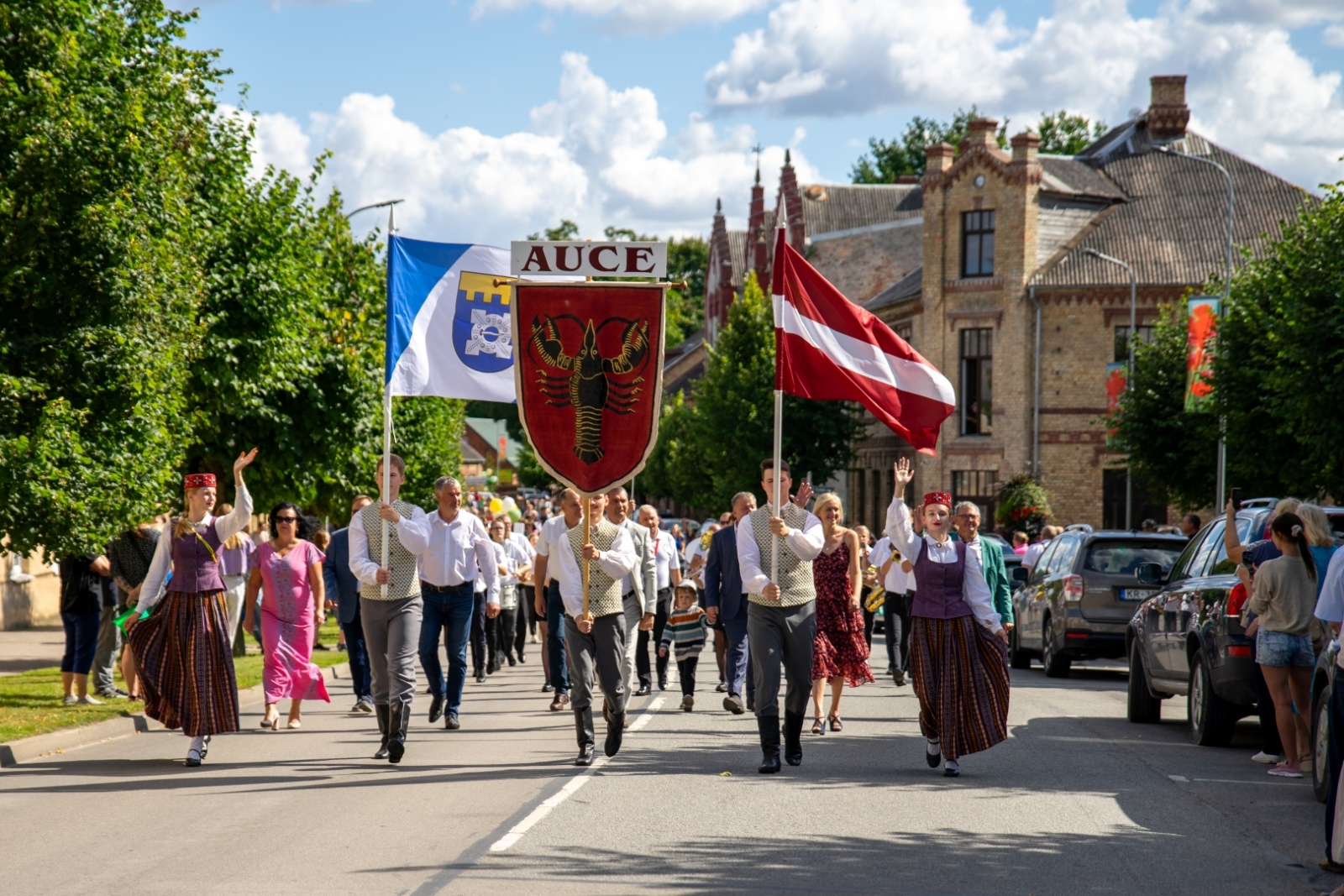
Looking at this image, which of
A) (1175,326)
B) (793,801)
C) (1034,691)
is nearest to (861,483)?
(1175,326)

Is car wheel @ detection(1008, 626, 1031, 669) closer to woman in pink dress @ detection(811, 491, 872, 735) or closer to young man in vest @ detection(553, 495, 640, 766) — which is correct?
woman in pink dress @ detection(811, 491, 872, 735)

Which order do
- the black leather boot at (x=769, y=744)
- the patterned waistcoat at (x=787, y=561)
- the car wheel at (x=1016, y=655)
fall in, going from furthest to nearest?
the car wheel at (x=1016, y=655) < the patterned waistcoat at (x=787, y=561) < the black leather boot at (x=769, y=744)

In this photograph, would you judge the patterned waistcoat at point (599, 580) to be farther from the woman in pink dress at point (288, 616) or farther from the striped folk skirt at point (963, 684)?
the woman in pink dress at point (288, 616)

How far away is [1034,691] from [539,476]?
12137cm

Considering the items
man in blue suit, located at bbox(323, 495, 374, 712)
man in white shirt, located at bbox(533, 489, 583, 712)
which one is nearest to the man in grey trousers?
man in white shirt, located at bbox(533, 489, 583, 712)

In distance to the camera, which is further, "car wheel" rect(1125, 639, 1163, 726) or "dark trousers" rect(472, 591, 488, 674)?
"dark trousers" rect(472, 591, 488, 674)

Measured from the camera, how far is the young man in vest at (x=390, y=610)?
10.9 meters

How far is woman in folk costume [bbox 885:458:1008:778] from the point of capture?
33.9 ft

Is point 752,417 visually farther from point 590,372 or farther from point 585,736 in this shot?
point 585,736

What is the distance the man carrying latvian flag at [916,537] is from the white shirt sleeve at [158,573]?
3965 mm

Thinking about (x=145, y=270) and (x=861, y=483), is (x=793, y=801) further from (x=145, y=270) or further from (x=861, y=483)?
(x=861, y=483)

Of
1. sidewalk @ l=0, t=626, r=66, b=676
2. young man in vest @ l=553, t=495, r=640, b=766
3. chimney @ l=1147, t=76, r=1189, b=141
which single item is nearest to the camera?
young man in vest @ l=553, t=495, r=640, b=766

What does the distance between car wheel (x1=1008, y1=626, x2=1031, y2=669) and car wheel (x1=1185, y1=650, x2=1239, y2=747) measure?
26.5 feet

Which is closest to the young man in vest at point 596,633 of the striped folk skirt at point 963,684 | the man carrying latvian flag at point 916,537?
the man carrying latvian flag at point 916,537
